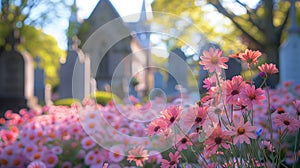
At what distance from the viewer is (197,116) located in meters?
1.43

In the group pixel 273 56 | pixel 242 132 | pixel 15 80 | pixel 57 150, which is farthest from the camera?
pixel 15 80

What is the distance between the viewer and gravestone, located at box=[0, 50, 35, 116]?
1230 centimetres

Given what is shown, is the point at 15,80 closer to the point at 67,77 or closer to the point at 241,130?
the point at 67,77

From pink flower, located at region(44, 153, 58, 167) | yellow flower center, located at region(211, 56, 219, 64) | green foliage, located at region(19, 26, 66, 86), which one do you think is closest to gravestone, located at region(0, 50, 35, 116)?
green foliage, located at region(19, 26, 66, 86)

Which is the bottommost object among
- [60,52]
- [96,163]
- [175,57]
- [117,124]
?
[96,163]

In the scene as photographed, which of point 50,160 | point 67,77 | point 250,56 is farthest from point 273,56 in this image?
point 250,56

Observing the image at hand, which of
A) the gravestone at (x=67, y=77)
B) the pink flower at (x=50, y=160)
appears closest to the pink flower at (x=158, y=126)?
the pink flower at (x=50, y=160)

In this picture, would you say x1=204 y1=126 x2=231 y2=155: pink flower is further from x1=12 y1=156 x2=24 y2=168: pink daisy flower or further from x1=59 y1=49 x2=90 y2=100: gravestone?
x1=59 y1=49 x2=90 y2=100: gravestone

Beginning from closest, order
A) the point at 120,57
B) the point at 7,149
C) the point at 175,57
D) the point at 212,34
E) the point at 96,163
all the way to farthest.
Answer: the point at 96,163 < the point at 7,149 < the point at 212,34 < the point at 175,57 < the point at 120,57

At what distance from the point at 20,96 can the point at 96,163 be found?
10.3 m

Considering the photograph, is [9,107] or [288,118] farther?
[9,107]

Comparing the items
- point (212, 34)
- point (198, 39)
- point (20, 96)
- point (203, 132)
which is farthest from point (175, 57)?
point (203, 132)

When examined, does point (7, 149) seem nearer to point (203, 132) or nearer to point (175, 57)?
point (203, 132)

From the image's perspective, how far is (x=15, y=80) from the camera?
12.6 meters
